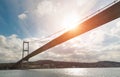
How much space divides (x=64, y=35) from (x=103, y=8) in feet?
20.6

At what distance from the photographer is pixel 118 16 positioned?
911cm

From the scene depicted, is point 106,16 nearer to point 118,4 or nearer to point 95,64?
point 118,4

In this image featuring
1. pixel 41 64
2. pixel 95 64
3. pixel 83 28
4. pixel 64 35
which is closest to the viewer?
pixel 83 28

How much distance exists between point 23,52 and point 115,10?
155ft

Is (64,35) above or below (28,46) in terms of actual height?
below

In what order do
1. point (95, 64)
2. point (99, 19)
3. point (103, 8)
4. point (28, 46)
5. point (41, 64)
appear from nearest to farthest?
point (103, 8) → point (99, 19) → point (28, 46) → point (41, 64) → point (95, 64)

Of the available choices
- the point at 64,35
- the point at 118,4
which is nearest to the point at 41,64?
the point at 64,35

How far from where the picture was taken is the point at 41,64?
119 m

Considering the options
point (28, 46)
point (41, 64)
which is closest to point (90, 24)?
point (28, 46)

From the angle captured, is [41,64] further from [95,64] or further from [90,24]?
[90,24]

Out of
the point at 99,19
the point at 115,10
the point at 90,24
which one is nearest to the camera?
the point at 115,10

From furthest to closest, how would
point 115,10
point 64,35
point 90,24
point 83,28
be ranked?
point 64,35 < point 83,28 < point 90,24 < point 115,10

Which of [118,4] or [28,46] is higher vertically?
[28,46]

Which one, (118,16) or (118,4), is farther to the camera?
(118,16)
